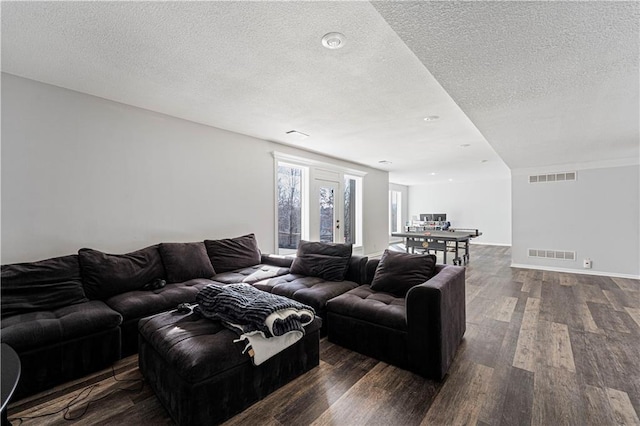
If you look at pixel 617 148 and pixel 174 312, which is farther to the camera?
pixel 617 148

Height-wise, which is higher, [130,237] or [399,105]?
[399,105]

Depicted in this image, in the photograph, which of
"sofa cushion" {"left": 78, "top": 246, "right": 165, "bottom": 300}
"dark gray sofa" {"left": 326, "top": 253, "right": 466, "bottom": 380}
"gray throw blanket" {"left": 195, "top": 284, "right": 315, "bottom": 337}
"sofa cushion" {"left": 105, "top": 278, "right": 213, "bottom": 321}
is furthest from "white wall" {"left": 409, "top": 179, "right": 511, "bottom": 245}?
"sofa cushion" {"left": 78, "top": 246, "right": 165, "bottom": 300}

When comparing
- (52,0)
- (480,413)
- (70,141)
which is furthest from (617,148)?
(70,141)

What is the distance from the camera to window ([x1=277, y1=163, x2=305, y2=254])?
198 inches

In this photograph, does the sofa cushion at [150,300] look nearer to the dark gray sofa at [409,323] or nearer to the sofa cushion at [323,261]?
the sofa cushion at [323,261]

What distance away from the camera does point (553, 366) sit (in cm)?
213

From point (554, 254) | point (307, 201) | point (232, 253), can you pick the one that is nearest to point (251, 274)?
point (232, 253)

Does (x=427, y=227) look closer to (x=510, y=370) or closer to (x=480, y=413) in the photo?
(x=510, y=370)

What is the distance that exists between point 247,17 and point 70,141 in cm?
233

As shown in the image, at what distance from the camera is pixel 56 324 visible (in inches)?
75.4

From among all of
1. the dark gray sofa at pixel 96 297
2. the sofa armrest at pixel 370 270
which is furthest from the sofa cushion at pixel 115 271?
the sofa armrest at pixel 370 270

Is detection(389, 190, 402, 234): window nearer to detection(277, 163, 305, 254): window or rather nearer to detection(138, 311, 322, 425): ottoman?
detection(277, 163, 305, 254): window

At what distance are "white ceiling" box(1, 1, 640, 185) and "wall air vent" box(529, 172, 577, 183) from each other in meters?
2.27

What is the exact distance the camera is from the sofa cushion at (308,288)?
262 centimetres
